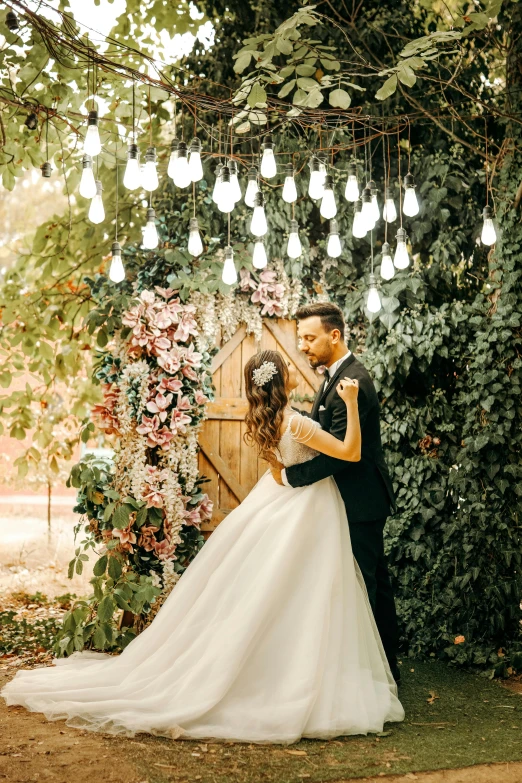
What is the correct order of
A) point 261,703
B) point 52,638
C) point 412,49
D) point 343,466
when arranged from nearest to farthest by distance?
point 261,703
point 412,49
point 343,466
point 52,638

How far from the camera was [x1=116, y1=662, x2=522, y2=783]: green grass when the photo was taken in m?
2.83

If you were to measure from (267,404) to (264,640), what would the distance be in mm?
1096

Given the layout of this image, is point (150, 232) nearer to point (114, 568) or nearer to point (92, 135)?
point (92, 135)

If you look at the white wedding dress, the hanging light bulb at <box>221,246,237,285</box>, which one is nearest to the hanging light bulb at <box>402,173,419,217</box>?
the hanging light bulb at <box>221,246,237,285</box>

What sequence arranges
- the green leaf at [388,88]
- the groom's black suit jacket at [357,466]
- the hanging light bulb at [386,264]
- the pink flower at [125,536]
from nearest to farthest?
the green leaf at [388,88] → the groom's black suit jacket at [357,466] → the hanging light bulb at [386,264] → the pink flower at [125,536]

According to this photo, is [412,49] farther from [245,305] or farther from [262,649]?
[262,649]

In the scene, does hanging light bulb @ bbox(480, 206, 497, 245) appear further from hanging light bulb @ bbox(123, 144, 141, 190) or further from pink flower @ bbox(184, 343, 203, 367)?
hanging light bulb @ bbox(123, 144, 141, 190)

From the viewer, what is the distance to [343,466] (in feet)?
12.0

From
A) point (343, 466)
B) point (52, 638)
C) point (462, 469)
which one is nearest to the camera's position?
point (343, 466)

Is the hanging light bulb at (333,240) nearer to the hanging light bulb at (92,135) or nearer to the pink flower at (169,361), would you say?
the pink flower at (169,361)

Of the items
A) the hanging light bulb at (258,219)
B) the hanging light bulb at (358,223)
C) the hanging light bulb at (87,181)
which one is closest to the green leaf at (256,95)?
the hanging light bulb at (258,219)

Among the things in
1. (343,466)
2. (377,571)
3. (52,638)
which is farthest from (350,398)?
(52,638)

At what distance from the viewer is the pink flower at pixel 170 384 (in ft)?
15.4

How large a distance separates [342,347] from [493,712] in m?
1.98
